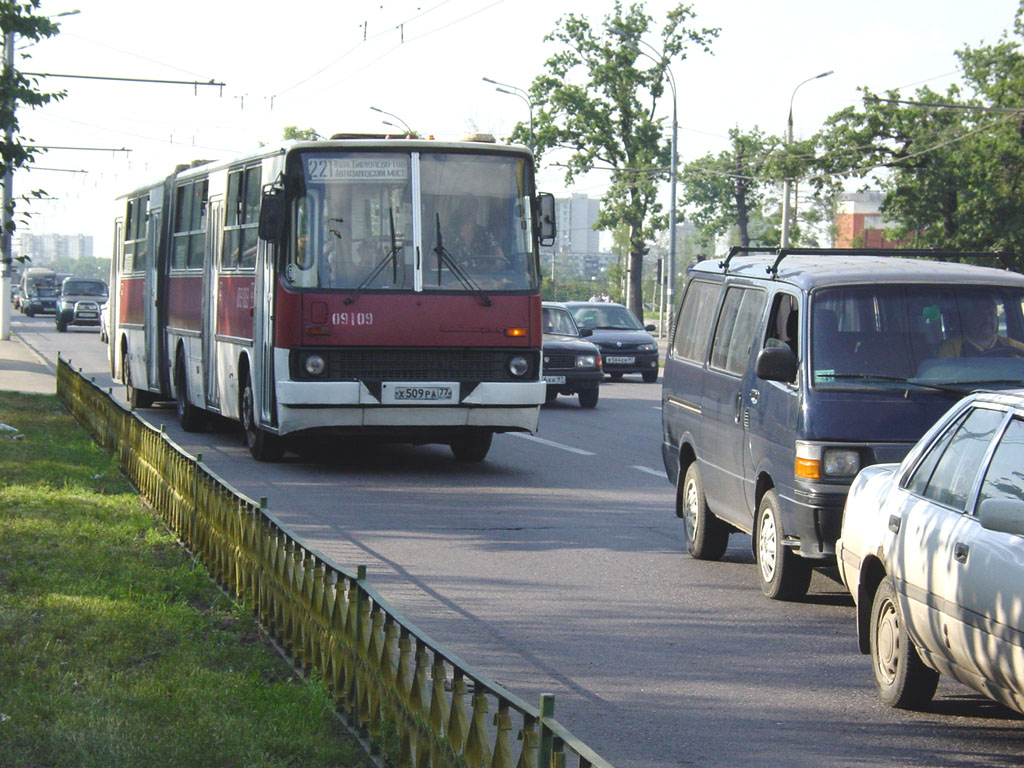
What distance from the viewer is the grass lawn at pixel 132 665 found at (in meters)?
5.58

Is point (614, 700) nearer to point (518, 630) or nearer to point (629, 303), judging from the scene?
point (518, 630)

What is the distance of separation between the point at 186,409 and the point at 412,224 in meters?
6.50

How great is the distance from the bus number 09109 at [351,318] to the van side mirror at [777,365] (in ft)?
21.5

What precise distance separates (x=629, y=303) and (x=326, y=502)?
61.6 meters

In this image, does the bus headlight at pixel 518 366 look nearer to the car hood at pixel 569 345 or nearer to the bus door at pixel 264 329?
the bus door at pixel 264 329

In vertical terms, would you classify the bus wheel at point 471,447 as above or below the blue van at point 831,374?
below

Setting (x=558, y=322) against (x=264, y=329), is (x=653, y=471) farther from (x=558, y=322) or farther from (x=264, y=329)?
(x=558, y=322)

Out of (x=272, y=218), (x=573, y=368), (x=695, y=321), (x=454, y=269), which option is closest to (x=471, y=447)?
(x=454, y=269)

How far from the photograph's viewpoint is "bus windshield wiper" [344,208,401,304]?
1456cm

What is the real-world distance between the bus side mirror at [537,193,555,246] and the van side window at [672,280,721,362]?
A: 3.58 metres

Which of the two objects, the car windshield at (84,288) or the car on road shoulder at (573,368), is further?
the car windshield at (84,288)

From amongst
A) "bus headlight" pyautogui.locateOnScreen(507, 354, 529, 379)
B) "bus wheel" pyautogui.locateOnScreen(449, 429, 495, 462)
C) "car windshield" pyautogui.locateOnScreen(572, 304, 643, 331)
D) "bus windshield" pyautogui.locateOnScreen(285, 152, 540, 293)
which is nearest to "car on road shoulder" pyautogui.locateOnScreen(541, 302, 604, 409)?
"car windshield" pyautogui.locateOnScreen(572, 304, 643, 331)

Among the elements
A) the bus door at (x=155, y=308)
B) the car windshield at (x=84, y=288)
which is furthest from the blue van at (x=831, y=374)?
the car windshield at (x=84, y=288)

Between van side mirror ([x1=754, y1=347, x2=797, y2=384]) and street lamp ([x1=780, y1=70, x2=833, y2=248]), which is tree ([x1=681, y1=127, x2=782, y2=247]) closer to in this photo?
street lamp ([x1=780, y1=70, x2=833, y2=248])
